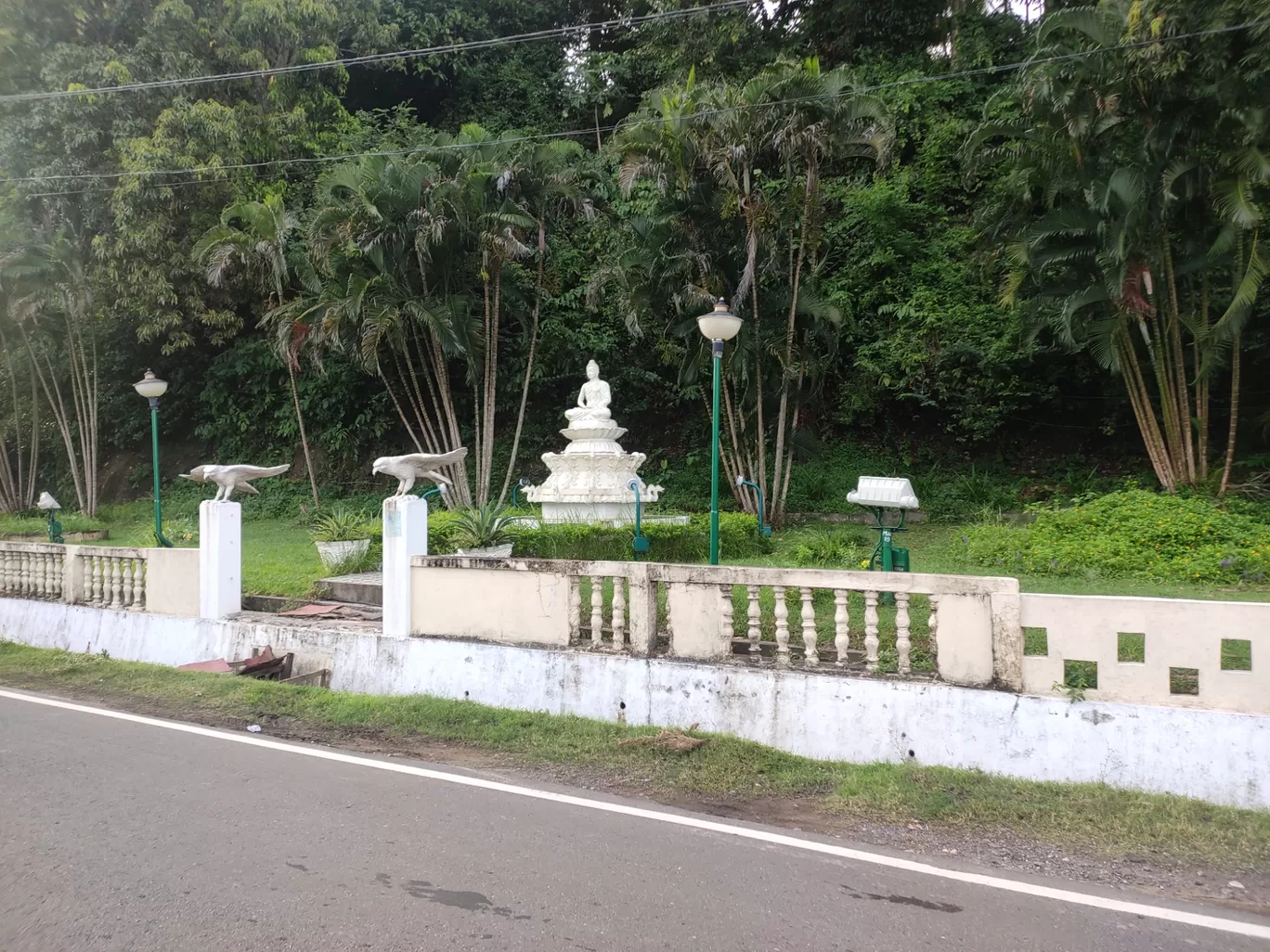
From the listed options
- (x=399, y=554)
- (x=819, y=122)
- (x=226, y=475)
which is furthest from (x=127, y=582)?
(x=819, y=122)

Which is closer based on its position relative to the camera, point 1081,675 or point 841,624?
point 1081,675

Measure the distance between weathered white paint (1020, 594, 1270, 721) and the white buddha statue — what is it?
9008mm

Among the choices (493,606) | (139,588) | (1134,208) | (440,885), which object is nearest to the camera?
(440,885)

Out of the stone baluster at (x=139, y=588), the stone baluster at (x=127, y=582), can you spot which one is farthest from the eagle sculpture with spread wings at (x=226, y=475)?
the stone baluster at (x=127, y=582)

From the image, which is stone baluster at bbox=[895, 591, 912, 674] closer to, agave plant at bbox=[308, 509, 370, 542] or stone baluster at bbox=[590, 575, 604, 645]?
stone baluster at bbox=[590, 575, 604, 645]

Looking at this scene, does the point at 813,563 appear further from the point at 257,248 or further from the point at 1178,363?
the point at 257,248

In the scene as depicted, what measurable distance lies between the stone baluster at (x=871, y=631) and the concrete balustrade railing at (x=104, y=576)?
714 cm

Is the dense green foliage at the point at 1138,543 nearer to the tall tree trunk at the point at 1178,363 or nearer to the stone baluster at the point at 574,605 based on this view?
the tall tree trunk at the point at 1178,363

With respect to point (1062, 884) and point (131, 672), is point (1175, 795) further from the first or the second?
point (131, 672)

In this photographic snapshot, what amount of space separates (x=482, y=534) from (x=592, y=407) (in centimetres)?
→ 356

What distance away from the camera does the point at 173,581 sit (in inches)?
368

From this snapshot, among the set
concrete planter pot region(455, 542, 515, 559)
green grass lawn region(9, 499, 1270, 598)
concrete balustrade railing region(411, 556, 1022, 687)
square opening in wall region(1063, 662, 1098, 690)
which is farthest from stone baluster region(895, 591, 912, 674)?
concrete planter pot region(455, 542, 515, 559)

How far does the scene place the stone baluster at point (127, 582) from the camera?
32.0 ft

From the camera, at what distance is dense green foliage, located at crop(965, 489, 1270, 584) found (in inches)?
348
